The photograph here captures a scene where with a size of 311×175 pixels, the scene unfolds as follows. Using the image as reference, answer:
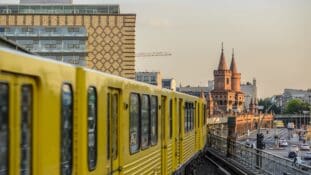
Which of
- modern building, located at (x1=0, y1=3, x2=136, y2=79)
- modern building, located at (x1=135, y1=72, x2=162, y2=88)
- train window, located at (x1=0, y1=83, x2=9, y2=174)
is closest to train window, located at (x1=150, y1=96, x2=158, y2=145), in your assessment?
train window, located at (x1=0, y1=83, x2=9, y2=174)

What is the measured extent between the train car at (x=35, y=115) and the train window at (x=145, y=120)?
4.73m

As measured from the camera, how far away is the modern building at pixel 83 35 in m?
87.1

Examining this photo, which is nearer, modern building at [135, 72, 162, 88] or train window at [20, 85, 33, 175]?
train window at [20, 85, 33, 175]

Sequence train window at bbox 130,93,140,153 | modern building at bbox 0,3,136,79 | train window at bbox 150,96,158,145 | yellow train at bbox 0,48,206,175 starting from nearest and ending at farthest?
yellow train at bbox 0,48,206,175
train window at bbox 130,93,140,153
train window at bbox 150,96,158,145
modern building at bbox 0,3,136,79

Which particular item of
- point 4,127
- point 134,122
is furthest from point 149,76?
point 4,127

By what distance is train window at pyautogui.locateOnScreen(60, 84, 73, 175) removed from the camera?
6793 mm

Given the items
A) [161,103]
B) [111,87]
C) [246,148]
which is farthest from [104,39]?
[111,87]

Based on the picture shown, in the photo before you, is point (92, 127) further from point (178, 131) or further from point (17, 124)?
point (178, 131)

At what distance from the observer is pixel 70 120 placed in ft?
23.3

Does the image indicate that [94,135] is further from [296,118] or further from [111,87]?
[296,118]

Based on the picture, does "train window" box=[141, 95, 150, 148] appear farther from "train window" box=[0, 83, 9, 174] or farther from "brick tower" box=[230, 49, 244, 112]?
"brick tower" box=[230, 49, 244, 112]

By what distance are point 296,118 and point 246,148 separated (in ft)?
581

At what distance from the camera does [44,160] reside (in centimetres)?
607

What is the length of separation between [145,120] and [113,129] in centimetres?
299
